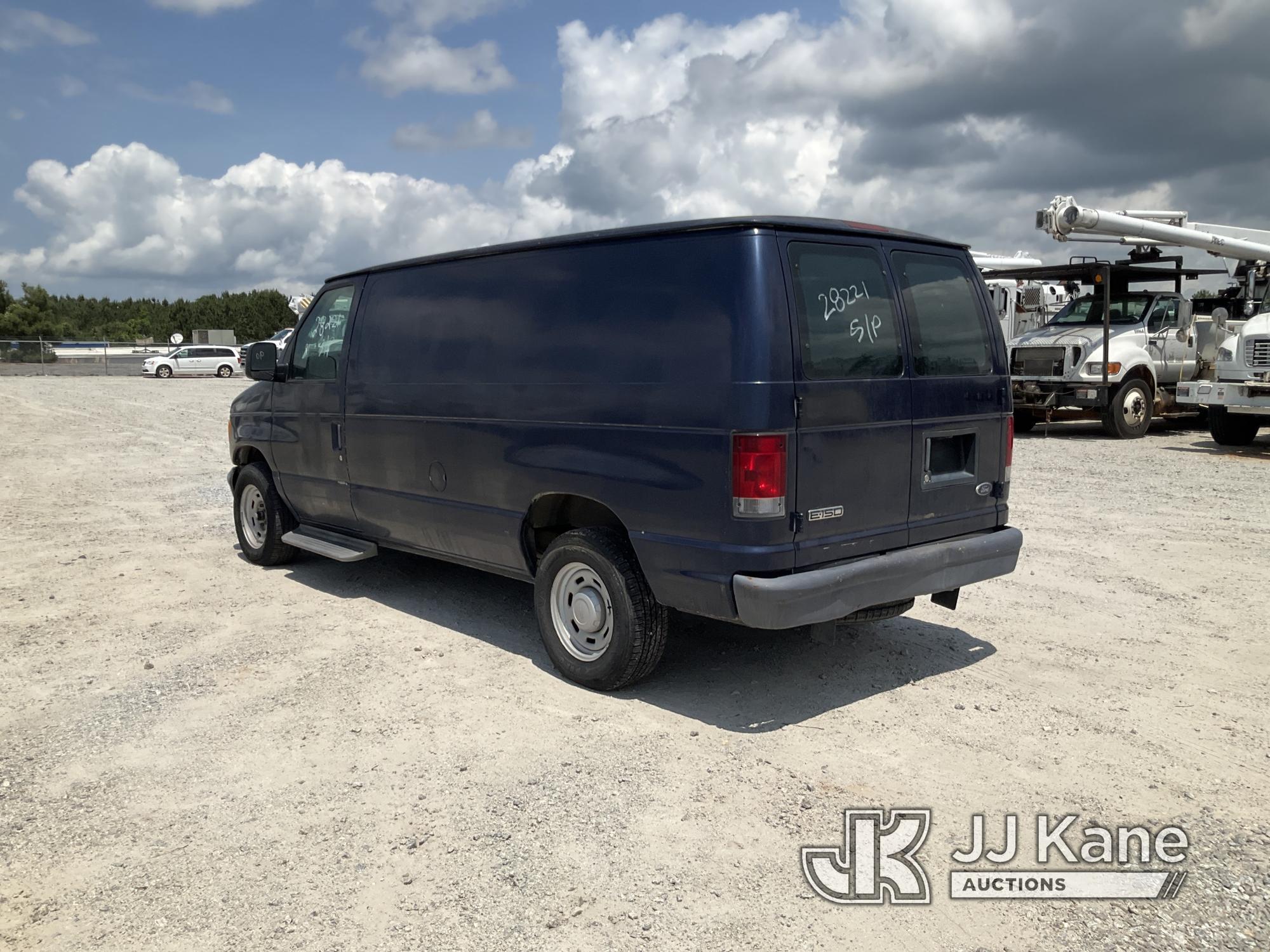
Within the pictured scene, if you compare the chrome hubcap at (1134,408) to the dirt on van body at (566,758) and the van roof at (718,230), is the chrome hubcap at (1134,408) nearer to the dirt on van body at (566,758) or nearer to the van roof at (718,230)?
the dirt on van body at (566,758)

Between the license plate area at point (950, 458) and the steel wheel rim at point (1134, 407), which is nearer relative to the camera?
the license plate area at point (950, 458)

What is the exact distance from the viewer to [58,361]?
163 ft

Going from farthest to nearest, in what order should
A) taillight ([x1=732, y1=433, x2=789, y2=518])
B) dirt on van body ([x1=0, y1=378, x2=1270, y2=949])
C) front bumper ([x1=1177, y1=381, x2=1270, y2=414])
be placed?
front bumper ([x1=1177, y1=381, x2=1270, y2=414]) < taillight ([x1=732, y1=433, x2=789, y2=518]) < dirt on van body ([x1=0, y1=378, x2=1270, y2=949])

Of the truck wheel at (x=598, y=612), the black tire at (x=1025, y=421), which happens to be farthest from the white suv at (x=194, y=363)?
the truck wheel at (x=598, y=612)

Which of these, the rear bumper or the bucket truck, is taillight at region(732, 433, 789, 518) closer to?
the rear bumper

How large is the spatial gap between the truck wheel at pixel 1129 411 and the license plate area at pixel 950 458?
12.5 meters

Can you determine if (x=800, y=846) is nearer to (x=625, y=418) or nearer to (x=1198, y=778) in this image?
(x=1198, y=778)

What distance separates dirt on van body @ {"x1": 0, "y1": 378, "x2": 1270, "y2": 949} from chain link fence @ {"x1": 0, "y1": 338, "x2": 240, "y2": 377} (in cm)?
4440

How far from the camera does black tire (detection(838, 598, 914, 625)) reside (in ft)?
15.8

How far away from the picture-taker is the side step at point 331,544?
655 cm

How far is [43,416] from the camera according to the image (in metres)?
22.0

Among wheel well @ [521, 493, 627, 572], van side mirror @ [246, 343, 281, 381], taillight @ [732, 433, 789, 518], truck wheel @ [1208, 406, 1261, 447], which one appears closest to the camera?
taillight @ [732, 433, 789, 518]

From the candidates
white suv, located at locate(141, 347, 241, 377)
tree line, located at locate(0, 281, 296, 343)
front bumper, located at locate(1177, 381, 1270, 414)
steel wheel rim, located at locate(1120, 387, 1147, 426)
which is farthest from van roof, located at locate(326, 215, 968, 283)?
tree line, located at locate(0, 281, 296, 343)

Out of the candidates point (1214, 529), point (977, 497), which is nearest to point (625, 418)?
point (977, 497)
